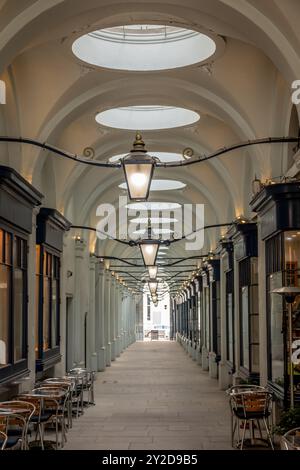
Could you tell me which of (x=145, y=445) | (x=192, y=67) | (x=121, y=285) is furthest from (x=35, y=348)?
(x=121, y=285)

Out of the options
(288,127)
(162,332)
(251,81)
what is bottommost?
(162,332)

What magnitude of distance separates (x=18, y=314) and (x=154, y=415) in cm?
412

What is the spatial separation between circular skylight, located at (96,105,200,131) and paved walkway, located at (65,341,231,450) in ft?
20.6

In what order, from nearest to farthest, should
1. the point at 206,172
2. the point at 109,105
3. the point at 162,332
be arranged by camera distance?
the point at 109,105 < the point at 206,172 < the point at 162,332

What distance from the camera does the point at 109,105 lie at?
15.0 meters

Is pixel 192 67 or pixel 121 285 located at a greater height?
pixel 192 67

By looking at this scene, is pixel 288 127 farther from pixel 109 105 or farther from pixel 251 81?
pixel 109 105

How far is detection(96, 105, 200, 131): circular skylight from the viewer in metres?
17.5

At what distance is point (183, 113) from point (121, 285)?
25850 millimetres

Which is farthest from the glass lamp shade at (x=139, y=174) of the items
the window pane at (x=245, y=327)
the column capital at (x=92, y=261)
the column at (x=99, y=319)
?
the column at (x=99, y=319)

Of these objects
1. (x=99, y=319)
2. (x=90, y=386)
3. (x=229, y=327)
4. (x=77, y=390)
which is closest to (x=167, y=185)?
(x=99, y=319)

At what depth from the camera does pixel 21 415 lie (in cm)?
942

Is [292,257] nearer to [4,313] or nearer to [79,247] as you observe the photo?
[4,313]

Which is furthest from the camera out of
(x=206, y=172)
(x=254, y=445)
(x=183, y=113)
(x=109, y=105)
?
(x=206, y=172)
